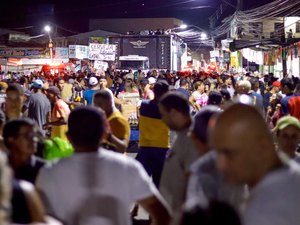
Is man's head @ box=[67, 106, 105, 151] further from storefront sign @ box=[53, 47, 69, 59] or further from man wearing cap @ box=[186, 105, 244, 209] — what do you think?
storefront sign @ box=[53, 47, 69, 59]

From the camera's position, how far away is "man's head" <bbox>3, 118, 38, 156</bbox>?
425 cm

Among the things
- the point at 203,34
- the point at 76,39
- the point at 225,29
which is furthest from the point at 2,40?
the point at 203,34

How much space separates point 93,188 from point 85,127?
1.53 feet

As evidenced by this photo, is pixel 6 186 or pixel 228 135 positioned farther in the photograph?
pixel 228 135

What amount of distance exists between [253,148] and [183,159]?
6.72 ft

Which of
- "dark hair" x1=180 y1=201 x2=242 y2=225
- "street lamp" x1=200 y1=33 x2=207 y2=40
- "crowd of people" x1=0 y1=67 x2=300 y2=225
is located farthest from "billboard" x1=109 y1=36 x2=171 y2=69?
"dark hair" x1=180 y1=201 x2=242 y2=225

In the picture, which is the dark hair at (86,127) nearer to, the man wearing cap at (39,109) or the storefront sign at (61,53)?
the man wearing cap at (39,109)

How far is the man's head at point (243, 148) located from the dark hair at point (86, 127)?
1.17 m

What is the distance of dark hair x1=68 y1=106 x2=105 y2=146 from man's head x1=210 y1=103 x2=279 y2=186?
3.83ft

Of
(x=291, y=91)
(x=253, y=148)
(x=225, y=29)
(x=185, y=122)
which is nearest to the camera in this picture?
(x=253, y=148)

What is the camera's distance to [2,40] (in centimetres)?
5147

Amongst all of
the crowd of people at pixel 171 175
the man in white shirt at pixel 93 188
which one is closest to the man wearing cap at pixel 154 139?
the crowd of people at pixel 171 175

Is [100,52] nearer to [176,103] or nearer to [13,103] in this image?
[13,103]

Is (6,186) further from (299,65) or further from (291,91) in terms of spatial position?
(299,65)
